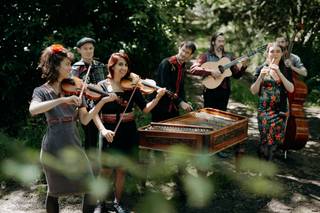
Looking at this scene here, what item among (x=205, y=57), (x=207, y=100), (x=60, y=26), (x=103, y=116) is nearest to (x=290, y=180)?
(x=207, y=100)

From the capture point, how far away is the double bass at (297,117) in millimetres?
5500

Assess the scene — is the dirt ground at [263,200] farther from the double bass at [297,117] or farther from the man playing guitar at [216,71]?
the man playing guitar at [216,71]

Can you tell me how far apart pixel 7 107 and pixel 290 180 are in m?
5.08

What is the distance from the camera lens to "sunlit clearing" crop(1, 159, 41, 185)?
3.04 ft

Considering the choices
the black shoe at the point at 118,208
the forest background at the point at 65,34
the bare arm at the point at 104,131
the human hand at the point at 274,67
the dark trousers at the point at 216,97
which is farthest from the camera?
the forest background at the point at 65,34

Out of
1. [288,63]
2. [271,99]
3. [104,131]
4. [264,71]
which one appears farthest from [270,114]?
[104,131]

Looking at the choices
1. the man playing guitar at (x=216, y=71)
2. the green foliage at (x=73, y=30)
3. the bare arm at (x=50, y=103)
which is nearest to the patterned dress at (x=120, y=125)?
the bare arm at (x=50, y=103)

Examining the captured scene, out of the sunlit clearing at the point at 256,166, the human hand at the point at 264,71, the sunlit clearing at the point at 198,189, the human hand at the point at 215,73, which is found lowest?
the sunlit clearing at the point at 198,189

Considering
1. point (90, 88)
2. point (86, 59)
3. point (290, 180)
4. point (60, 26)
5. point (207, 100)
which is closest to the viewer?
point (90, 88)

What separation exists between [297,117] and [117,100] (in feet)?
8.98

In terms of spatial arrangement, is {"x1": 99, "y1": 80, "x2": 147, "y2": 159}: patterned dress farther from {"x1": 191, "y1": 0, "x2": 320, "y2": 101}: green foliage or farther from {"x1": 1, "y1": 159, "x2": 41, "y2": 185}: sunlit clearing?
{"x1": 191, "y1": 0, "x2": 320, "y2": 101}: green foliage

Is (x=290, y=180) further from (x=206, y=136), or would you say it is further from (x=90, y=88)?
(x=90, y=88)

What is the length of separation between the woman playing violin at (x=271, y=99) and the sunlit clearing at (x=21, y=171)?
4488mm

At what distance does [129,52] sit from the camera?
716 centimetres
